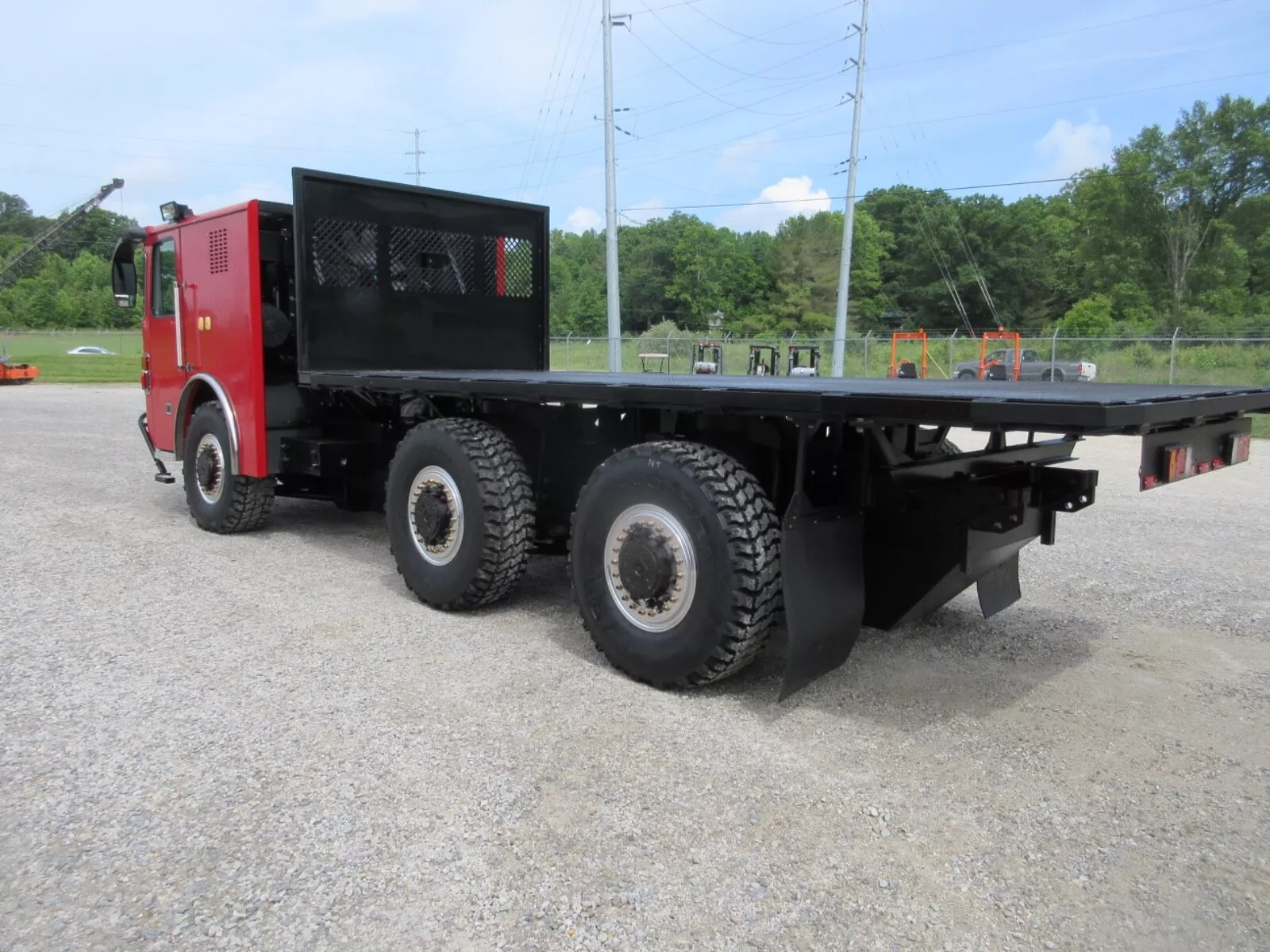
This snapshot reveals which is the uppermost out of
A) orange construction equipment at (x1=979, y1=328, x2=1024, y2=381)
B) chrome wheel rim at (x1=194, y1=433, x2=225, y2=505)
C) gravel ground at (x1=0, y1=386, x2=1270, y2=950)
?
orange construction equipment at (x1=979, y1=328, x2=1024, y2=381)

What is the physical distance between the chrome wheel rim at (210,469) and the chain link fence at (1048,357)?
17.2 meters

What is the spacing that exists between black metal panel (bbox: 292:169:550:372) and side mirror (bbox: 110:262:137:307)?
299 cm

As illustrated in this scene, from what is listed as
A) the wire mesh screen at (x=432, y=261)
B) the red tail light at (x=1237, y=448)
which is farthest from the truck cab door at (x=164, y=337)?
the red tail light at (x=1237, y=448)

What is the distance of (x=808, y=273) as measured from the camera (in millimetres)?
83188

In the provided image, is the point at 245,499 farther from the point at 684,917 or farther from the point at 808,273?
the point at 808,273

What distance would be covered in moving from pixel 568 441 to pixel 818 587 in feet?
6.52

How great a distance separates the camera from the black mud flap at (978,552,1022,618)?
5109mm

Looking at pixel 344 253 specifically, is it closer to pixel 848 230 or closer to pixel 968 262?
pixel 848 230

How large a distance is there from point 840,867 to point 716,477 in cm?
168

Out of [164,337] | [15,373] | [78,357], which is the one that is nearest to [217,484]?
[164,337]

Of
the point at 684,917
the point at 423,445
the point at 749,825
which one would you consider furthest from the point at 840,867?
the point at 423,445

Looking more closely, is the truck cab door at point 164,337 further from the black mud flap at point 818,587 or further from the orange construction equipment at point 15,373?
the orange construction equipment at point 15,373

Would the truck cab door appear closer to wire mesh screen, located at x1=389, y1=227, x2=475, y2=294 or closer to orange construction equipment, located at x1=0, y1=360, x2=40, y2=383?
wire mesh screen, located at x1=389, y1=227, x2=475, y2=294

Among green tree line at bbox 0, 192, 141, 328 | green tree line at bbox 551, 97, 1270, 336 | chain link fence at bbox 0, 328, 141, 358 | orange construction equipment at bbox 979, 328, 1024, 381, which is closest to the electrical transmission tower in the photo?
orange construction equipment at bbox 979, 328, 1024, 381
